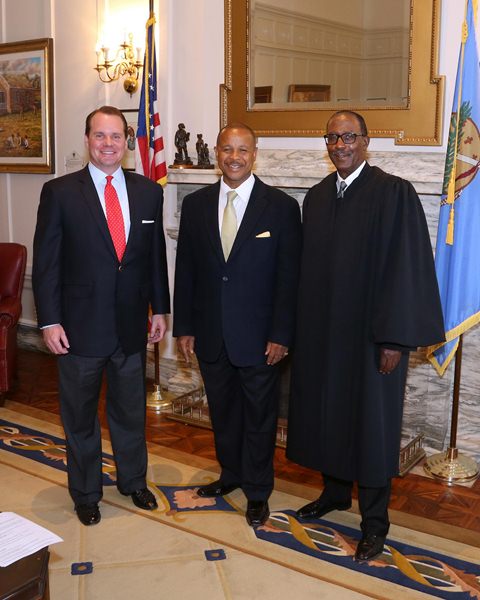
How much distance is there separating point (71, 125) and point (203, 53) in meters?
1.61

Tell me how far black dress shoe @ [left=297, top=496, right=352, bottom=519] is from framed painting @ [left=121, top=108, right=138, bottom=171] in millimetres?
3176

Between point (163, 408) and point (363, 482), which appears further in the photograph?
point (163, 408)

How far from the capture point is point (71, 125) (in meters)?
6.18

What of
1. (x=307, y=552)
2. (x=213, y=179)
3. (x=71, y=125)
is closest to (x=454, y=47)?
(x=213, y=179)

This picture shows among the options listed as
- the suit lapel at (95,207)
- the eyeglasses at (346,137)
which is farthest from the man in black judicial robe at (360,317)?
the suit lapel at (95,207)

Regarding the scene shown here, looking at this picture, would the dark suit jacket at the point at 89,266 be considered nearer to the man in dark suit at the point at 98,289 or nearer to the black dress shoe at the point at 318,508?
the man in dark suit at the point at 98,289

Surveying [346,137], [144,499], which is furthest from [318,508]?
[346,137]

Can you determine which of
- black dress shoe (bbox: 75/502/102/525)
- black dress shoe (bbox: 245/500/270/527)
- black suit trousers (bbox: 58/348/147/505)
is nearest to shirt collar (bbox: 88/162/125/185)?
black suit trousers (bbox: 58/348/147/505)

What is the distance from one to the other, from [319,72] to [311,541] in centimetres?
276

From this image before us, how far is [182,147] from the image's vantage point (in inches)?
199

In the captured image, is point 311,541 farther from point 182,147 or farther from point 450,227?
point 182,147

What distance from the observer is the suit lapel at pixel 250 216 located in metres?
3.24

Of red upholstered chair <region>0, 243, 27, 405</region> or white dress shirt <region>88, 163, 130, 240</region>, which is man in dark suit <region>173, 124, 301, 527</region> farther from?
red upholstered chair <region>0, 243, 27, 405</region>

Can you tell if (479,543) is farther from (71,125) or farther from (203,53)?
(71,125)
